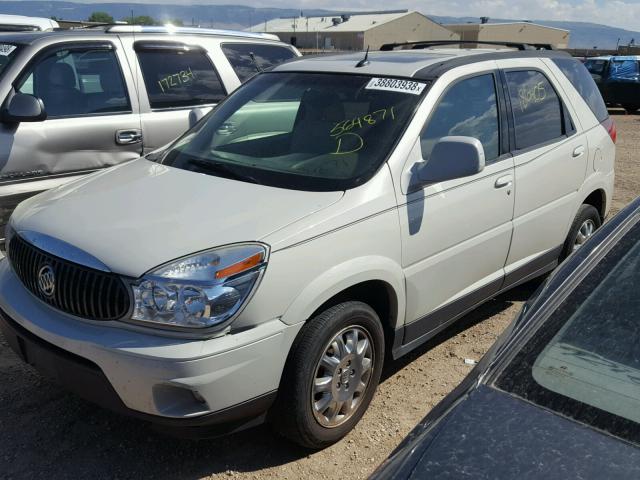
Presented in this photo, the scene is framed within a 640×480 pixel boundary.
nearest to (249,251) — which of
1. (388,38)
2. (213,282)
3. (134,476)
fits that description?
(213,282)

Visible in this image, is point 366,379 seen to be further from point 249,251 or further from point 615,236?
point 615,236

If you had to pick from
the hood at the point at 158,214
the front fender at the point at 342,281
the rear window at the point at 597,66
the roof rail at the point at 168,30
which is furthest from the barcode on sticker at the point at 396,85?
the rear window at the point at 597,66

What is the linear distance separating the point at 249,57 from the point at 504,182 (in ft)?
11.2

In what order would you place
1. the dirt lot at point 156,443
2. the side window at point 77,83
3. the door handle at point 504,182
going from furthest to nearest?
the side window at point 77,83, the door handle at point 504,182, the dirt lot at point 156,443

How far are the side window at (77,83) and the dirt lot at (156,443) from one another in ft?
7.07

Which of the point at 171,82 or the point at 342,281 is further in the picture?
the point at 171,82

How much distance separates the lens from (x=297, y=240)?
2.65m

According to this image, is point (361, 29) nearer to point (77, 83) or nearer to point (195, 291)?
point (77, 83)

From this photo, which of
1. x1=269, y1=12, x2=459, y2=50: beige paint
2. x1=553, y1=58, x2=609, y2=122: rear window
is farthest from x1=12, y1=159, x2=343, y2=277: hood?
x1=269, y1=12, x2=459, y2=50: beige paint

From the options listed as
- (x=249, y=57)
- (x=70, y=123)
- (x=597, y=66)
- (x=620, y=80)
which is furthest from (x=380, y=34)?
(x=70, y=123)

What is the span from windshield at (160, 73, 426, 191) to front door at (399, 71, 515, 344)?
0.86 feet

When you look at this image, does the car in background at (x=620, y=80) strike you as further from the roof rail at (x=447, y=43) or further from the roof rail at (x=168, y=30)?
the roof rail at (x=168, y=30)

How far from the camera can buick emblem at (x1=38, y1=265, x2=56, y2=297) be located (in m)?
2.72

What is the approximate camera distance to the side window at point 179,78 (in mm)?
5391
